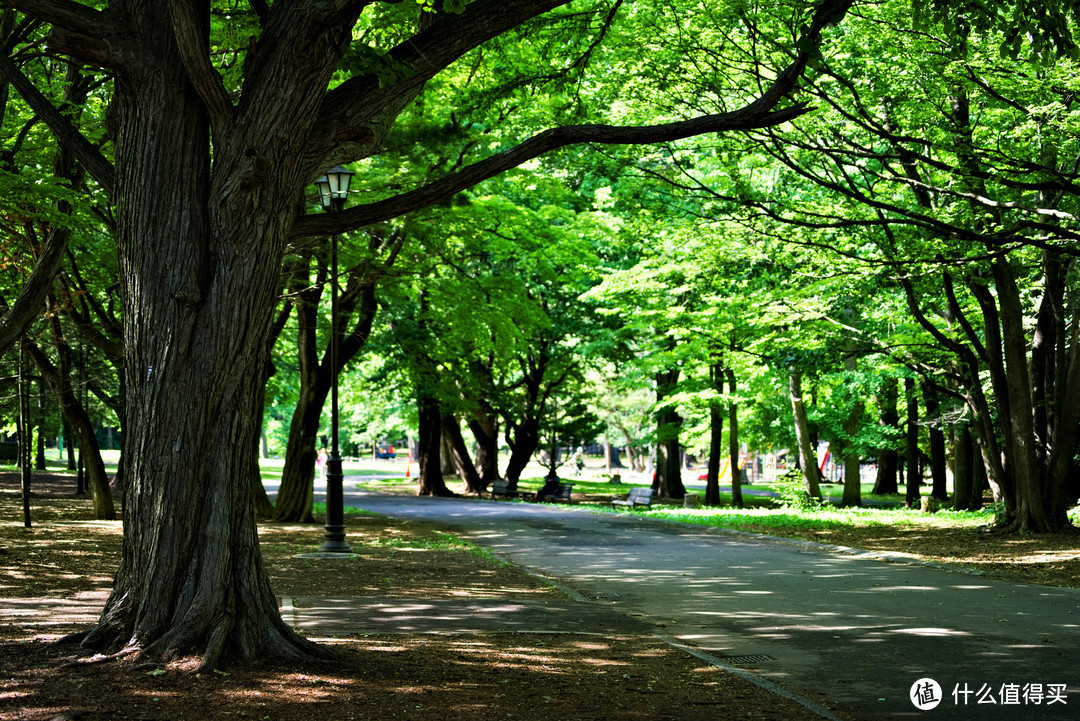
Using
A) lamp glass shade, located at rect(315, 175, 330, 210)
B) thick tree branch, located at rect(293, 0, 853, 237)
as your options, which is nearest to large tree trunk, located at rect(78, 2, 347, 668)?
thick tree branch, located at rect(293, 0, 853, 237)

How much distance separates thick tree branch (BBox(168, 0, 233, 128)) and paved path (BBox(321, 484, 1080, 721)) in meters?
5.43

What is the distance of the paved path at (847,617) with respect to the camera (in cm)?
642

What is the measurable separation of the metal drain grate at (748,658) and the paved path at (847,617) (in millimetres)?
31

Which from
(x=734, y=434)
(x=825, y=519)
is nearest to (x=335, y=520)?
(x=825, y=519)

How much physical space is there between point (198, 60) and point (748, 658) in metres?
5.93

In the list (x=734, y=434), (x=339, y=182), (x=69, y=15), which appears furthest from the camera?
(x=734, y=434)

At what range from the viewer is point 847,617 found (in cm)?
929

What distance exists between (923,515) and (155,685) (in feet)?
71.8

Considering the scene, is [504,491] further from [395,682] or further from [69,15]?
[69,15]

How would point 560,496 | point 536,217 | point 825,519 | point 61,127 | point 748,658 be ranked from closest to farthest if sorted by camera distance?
point 61,127 → point 748,658 → point 536,217 → point 825,519 → point 560,496

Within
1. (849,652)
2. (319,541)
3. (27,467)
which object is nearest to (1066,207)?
(849,652)

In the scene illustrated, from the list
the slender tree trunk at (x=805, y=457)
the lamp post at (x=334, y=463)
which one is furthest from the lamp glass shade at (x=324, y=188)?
the slender tree trunk at (x=805, y=457)

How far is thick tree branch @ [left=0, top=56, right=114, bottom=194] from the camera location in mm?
6414

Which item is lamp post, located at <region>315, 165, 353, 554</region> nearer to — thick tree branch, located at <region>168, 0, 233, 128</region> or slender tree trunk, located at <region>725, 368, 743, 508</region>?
thick tree branch, located at <region>168, 0, 233, 128</region>
